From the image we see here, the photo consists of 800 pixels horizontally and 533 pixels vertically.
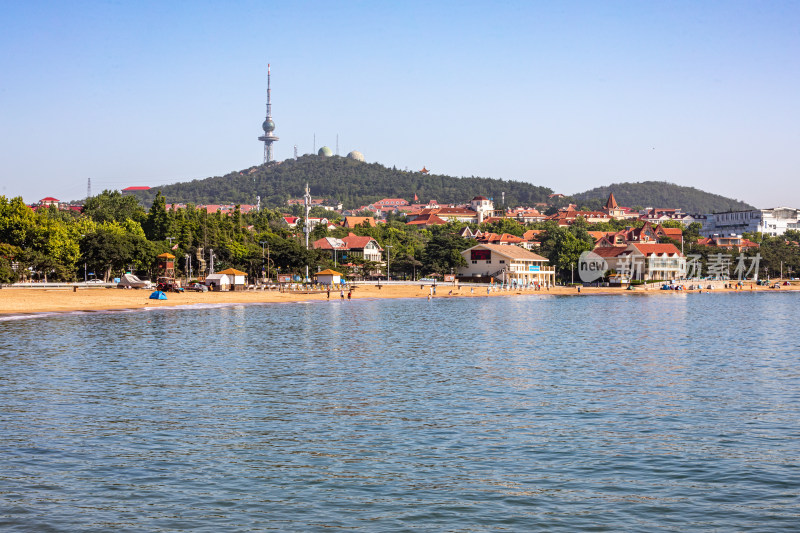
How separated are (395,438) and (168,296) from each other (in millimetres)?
67809

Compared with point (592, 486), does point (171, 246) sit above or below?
above

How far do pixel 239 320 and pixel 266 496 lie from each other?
46865 millimetres

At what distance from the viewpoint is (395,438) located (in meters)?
18.2

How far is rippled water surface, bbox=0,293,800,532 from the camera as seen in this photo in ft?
42.6

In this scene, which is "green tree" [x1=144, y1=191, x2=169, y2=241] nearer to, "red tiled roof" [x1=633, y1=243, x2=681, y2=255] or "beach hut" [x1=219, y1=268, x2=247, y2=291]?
"beach hut" [x1=219, y1=268, x2=247, y2=291]

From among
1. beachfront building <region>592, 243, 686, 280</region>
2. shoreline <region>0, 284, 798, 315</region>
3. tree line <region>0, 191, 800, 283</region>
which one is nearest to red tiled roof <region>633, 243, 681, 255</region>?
beachfront building <region>592, 243, 686, 280</region>

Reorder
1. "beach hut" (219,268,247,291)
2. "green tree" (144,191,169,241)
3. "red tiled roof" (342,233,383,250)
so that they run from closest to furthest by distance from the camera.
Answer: "beach hut" (219,268,247,291), "green tree" (144,191,169,241), "red tiled roof" (342,233,383,250)

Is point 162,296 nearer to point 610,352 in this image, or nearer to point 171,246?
point 171,246

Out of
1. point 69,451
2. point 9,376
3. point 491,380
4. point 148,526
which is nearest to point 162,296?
point 9,376

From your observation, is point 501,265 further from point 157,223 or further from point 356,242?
point 157,223

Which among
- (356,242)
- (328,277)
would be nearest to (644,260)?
(356,242)

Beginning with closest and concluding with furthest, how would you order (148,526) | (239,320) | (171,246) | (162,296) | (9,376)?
(148,526)
(9,376)
(239,320)
(162,296)
(171,246)

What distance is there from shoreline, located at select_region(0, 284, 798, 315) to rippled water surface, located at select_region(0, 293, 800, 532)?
27.2m

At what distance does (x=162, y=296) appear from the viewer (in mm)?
75250
